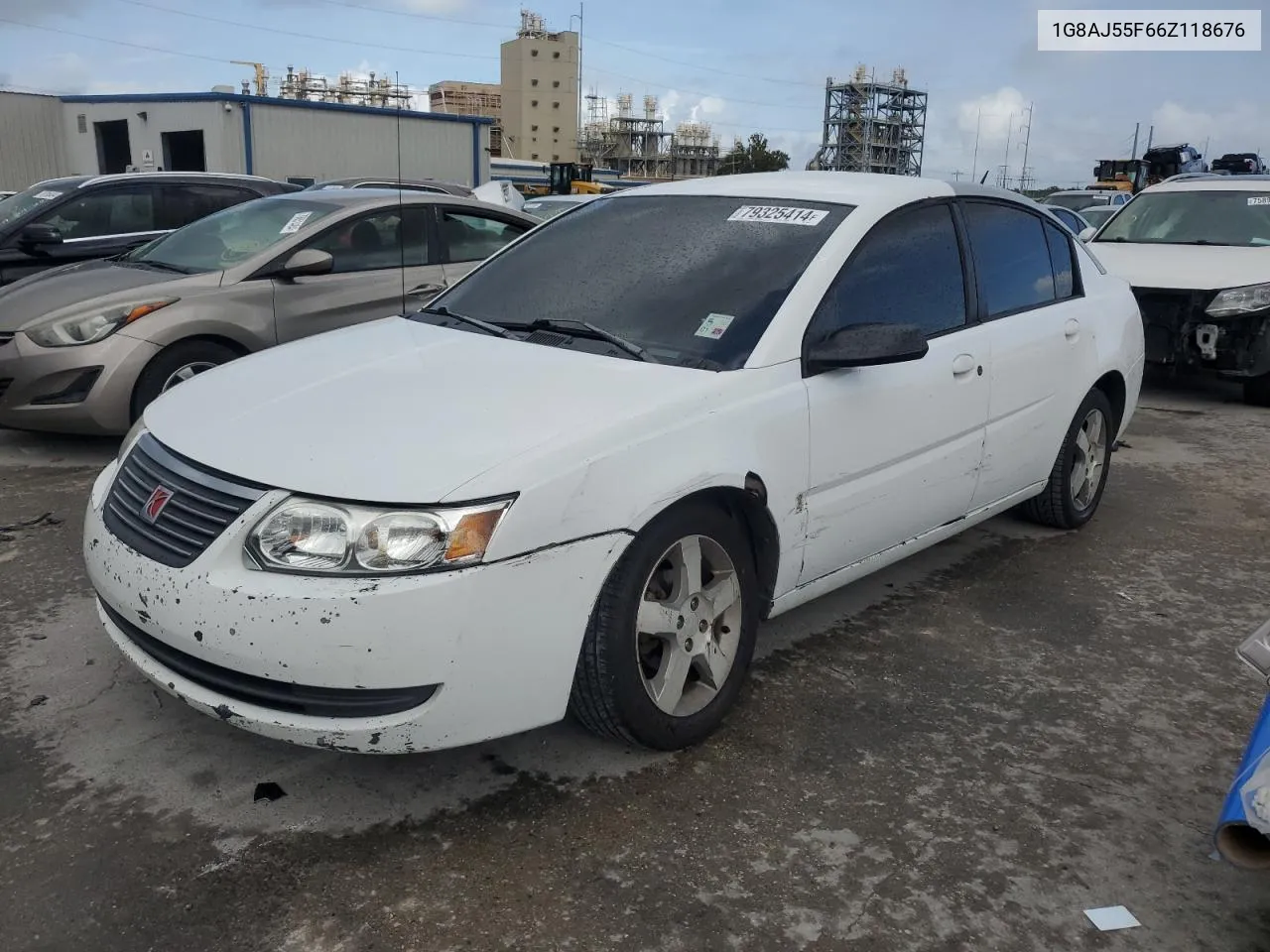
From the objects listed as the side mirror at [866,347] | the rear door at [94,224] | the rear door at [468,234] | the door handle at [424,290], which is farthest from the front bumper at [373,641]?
the rear door at [94,224]

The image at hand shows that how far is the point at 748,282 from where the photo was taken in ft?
11.0

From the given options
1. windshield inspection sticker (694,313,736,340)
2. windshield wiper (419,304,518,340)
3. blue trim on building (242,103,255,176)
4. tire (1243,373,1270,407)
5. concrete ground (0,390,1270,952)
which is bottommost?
concrete ground (0,390,1270,952)

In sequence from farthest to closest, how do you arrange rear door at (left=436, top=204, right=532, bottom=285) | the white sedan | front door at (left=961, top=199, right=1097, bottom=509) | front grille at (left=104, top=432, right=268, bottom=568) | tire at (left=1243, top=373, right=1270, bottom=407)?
tire at (left=1243, top=373, right=1270, bottom=407) < rear door at (left=436, top=204, right=532, bottom=285) < front door at (left=961, top=199, right=1097, bottom=509) < front grille at (left=104, top=432, right=268, bottom=568) < the white sedan

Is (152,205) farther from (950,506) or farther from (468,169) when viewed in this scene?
(468,169)

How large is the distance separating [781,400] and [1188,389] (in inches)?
292

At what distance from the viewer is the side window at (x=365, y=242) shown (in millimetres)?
6453

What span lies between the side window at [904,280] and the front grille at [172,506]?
5.71ft

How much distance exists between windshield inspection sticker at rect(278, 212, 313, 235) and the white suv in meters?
5.24

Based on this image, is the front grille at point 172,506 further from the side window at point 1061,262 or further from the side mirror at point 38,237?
the side mirror at point 38,237

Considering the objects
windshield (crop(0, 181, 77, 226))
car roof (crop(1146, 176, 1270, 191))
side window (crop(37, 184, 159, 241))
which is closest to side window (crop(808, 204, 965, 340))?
car roof (crop(1146, 176, 1270, 191))

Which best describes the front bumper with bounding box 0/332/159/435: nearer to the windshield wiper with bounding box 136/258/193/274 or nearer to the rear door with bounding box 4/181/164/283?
the windshield wiper with bounding box 136/258/193/274

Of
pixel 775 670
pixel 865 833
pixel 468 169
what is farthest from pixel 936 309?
pixel 468 169

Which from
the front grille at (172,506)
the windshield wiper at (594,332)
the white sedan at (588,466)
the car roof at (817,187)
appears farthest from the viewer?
the car roof at (817,187)

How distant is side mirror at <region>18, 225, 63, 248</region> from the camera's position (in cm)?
784
